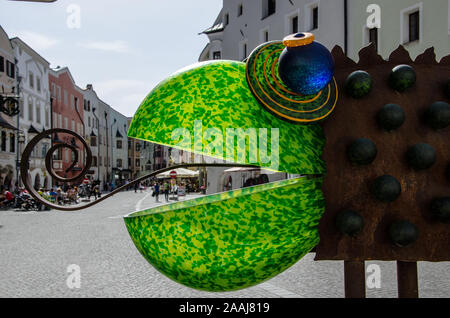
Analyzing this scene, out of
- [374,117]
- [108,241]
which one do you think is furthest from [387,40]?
[374,117]

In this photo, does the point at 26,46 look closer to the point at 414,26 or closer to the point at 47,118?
the point at 47,118

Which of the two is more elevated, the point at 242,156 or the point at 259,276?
the point at 242,156

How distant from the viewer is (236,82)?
4.49ft

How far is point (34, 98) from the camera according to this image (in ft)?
123

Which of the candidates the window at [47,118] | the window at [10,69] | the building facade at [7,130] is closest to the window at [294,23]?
the building facade at [7,130]

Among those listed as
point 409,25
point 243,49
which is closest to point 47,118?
point 243,49

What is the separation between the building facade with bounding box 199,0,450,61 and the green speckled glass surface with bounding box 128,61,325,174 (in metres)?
9.29

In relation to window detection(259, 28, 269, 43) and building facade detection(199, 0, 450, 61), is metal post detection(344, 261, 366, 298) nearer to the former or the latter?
building facade detection(199, 0, 450, 61)

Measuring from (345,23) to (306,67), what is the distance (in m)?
17.4

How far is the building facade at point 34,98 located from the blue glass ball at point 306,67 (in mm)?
34773

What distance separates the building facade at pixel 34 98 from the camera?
34656 millimetres
